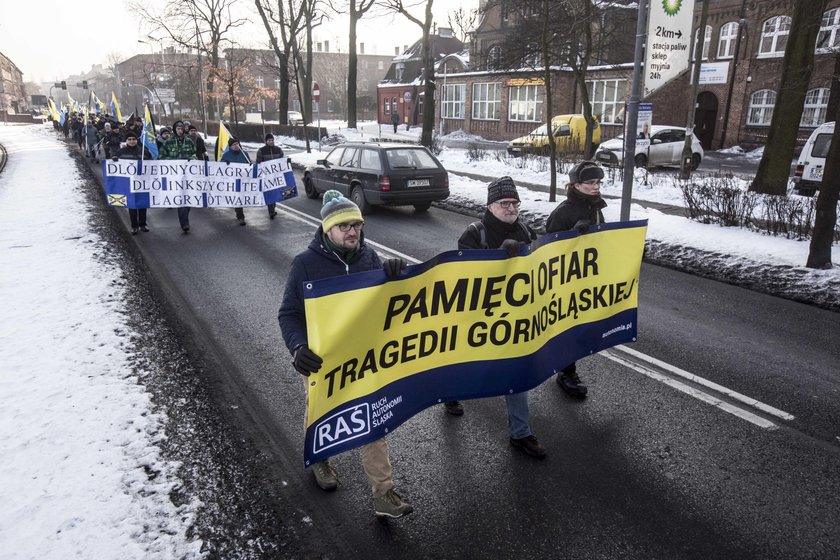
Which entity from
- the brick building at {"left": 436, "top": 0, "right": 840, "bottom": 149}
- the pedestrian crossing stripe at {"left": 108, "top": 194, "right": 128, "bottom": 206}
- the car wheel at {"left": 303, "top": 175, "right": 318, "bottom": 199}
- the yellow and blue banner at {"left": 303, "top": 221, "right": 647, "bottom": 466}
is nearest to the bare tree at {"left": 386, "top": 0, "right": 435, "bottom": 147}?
the brick building at {"left": 436, "top": 0, "right": 840, "bottom": 149}

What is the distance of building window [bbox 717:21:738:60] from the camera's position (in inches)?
1288

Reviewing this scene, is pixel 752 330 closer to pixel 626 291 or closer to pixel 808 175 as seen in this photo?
pixel 626 291

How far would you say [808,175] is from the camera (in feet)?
44.3

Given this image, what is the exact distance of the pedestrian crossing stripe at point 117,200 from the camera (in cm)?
1127

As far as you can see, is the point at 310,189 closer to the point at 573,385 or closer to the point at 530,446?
the point at 573,385

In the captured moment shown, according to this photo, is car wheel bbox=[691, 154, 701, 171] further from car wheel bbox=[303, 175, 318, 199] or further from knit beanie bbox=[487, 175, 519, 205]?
knit beanie bbox=[487, 175, 519, 205]

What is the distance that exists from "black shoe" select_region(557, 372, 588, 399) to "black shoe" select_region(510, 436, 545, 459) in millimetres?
941

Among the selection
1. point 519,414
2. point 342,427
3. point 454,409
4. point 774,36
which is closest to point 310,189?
point 454,409

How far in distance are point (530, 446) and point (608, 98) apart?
116 ft

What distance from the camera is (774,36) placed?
101 ft

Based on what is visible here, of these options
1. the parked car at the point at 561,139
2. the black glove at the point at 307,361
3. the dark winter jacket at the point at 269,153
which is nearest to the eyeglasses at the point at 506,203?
the black glove at the point at 307,361

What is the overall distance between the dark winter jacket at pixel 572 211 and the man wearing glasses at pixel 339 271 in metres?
2.06

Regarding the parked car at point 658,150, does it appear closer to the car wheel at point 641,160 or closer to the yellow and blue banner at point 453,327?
the car wheel at point 641,160

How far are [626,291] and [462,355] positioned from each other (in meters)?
1.96
